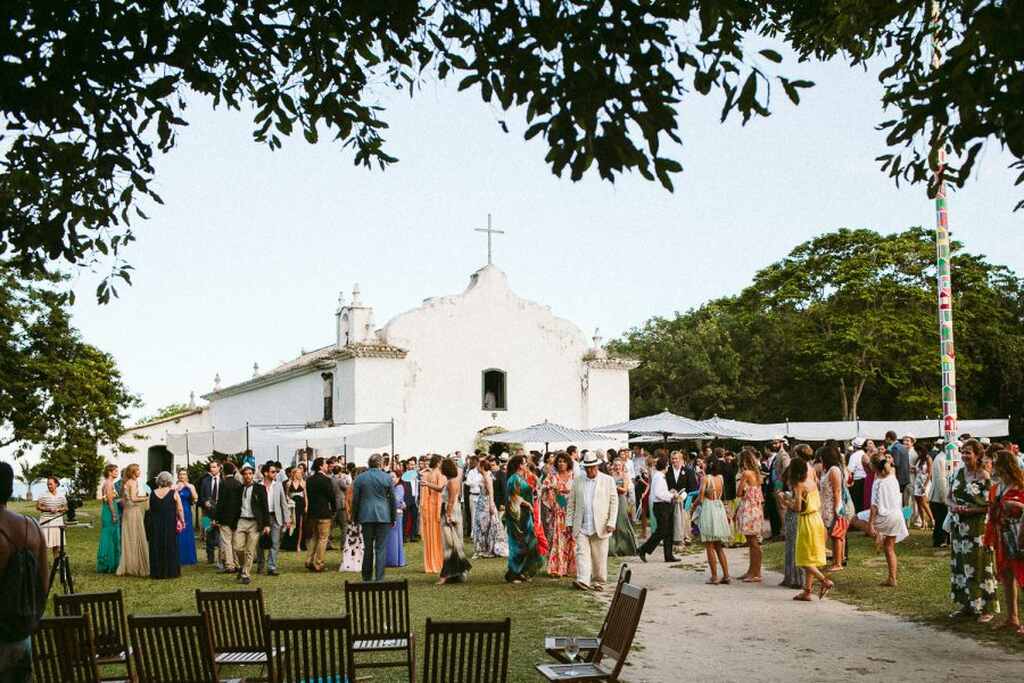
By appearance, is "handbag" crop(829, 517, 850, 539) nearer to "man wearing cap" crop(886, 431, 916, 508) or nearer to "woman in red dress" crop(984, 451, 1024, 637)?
"woman in red dress" crop(984, 451, 1024, 637)

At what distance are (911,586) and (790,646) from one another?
15.4 feet

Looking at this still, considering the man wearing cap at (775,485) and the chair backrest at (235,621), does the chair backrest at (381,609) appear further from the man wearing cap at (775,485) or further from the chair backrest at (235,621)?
the man wearing cap at (775,485)

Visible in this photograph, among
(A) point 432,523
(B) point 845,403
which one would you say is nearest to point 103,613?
(A) point 432,523

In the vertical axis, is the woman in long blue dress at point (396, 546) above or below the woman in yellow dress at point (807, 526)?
below

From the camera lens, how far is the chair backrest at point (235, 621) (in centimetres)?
750

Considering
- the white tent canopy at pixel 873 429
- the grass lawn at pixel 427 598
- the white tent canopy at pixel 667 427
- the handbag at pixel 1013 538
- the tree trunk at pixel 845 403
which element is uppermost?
the tree trunk at pixel 845 403

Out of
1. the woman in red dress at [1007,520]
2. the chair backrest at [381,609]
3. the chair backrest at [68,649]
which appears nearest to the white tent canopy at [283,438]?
the woman in red dress at [1007,520]

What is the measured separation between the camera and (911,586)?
557 inches

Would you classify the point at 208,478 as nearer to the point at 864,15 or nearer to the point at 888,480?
the point at 888,480

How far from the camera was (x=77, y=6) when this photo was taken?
706 cm

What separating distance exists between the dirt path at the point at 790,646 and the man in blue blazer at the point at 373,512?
12.8ft

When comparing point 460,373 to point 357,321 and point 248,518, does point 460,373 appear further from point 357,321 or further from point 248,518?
point 248,518

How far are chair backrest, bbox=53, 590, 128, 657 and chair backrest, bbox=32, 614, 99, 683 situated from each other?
0.89 metres

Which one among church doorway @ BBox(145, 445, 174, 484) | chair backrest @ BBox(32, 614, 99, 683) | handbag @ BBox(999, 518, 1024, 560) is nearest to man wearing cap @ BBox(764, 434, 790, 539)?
handbag @ BBox(999, 518, 1024, 560)
